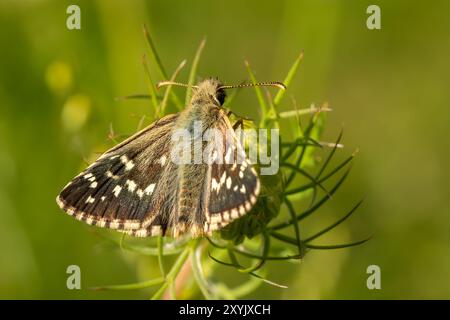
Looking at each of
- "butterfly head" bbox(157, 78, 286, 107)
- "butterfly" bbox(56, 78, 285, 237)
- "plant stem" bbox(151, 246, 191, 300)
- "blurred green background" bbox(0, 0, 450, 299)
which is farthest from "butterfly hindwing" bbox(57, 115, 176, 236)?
"blurred green background" bbox(0, 0, 450, 299)

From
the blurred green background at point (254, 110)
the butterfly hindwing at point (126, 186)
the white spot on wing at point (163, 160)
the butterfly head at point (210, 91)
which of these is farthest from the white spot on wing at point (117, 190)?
the blurred green background at point (254, 110)

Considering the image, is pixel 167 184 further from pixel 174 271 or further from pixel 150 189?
pixel 174 271

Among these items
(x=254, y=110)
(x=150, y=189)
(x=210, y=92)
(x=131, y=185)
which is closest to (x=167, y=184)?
(x=150, y=189)

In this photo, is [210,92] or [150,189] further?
[210,92]

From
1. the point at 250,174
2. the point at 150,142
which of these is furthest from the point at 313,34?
the point at 250,174

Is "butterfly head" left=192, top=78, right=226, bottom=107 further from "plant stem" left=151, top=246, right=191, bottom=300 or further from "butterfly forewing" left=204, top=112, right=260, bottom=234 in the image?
"plant stem" left=151, top=246, right=191, bottom=300
